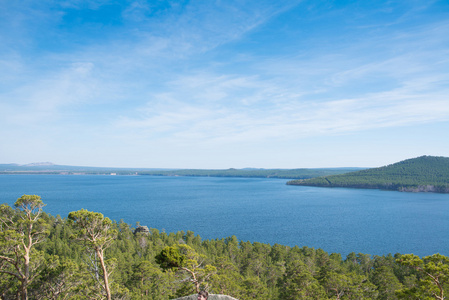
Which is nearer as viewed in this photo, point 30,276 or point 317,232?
point 30,276

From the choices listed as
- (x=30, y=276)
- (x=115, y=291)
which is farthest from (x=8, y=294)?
(x=115, y=291)

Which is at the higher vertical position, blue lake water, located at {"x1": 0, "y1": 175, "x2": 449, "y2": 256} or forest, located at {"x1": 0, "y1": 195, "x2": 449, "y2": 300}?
forest, located at {"x1": 0, "y1": 195, "x2": 449, "y2": 300}

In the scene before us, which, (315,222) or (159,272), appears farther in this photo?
(315,222)

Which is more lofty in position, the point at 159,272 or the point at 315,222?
the point at 159,272

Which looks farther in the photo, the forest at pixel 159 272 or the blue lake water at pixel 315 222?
the blue lake water at pixel 315 222

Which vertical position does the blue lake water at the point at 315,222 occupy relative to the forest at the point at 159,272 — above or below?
below

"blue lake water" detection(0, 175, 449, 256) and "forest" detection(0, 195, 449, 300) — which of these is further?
"blue lake water" detection(0, 175, 449, 256)

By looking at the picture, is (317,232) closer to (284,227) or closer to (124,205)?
(284,227)

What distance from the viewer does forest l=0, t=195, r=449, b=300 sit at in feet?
53.7

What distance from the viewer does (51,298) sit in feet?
62.4

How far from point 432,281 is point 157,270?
27479 millimetres

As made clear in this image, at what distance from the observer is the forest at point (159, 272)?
53.7ft

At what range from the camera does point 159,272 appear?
33.5 metres

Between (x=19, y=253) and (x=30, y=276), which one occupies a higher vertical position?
(x=19, y=253)
